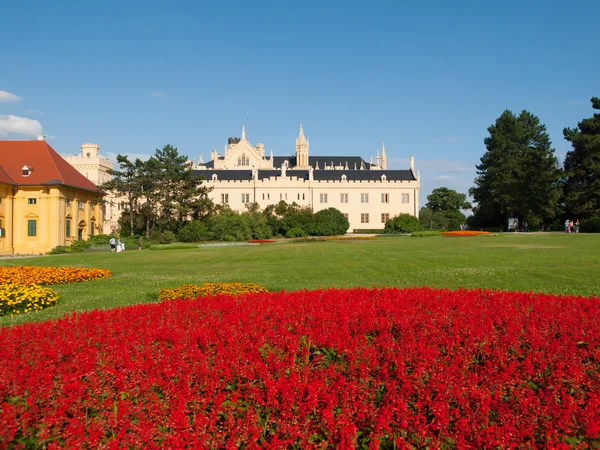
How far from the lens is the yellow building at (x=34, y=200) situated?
39.3 metres

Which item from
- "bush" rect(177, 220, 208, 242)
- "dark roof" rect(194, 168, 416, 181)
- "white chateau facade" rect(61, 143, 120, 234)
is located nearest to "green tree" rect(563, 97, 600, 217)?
"dark roof" rect(194, 168, 416, 181)

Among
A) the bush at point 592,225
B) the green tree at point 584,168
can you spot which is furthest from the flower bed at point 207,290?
the green tree at point 584,168

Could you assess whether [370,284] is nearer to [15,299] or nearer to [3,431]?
[15,299]

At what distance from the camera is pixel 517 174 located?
→ 166 feet

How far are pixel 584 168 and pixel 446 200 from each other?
149ft

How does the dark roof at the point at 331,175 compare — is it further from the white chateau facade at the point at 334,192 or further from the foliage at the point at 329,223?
the foliage at the point at 329,223

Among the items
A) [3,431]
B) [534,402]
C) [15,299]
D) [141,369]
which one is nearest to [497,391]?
[534,402]

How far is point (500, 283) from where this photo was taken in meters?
12.8

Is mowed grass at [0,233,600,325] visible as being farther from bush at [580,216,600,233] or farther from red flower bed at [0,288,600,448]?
bush at [580,216,600,233]

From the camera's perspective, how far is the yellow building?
129ft

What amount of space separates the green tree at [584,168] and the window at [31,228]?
5157 cm

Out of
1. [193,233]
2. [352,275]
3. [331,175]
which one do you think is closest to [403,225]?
[331,175]

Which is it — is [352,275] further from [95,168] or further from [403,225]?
[95,168]

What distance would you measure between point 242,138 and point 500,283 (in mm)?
81969
